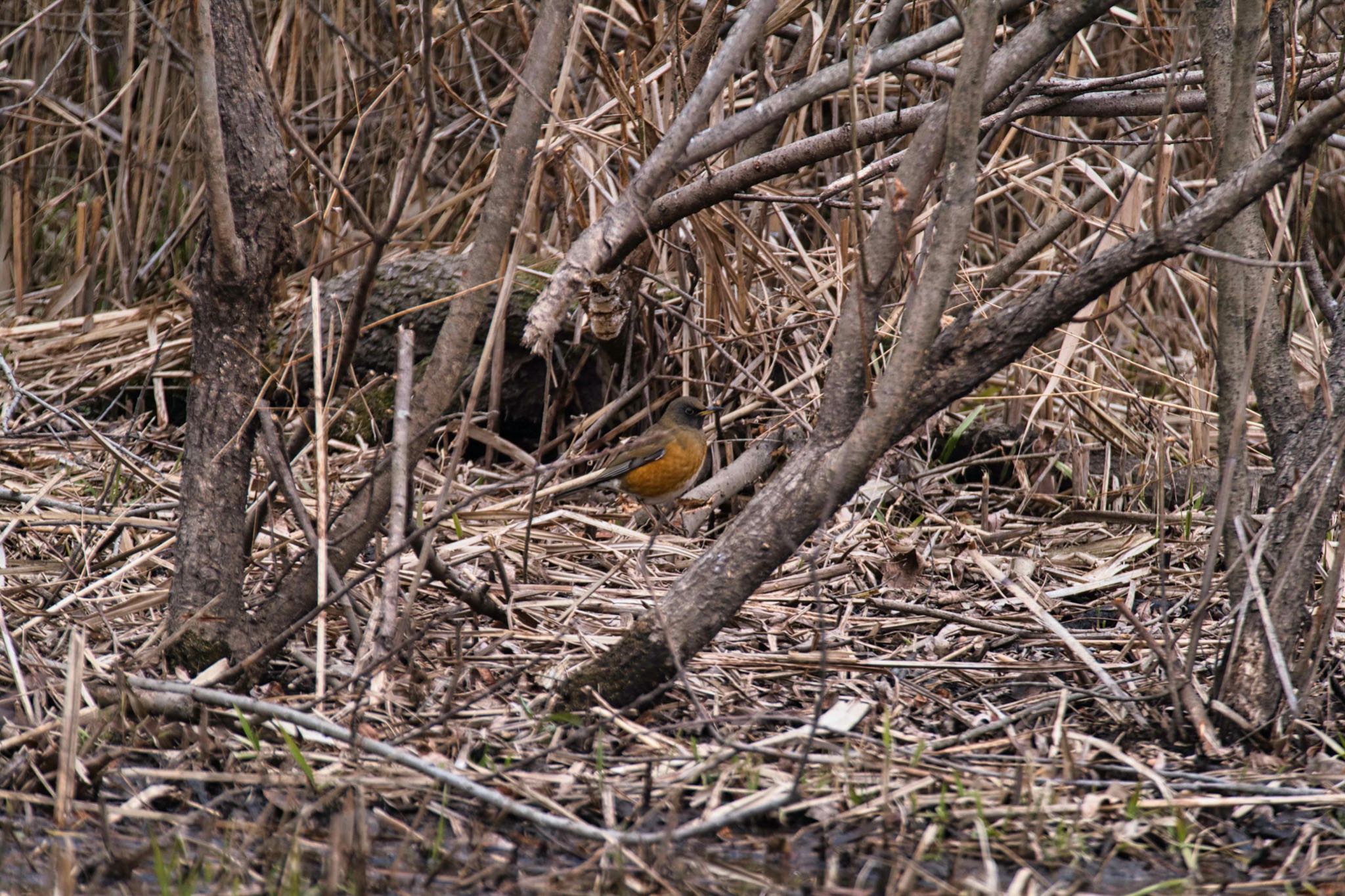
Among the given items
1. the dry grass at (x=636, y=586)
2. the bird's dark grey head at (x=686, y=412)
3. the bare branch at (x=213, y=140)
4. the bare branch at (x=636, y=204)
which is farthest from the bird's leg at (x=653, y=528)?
the bare branch at (x=213, y=140)

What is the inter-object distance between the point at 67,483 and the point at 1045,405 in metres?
4.06

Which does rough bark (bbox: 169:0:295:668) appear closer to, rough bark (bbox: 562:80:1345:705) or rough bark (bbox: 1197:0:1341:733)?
rough bark (bbox: 562:80:1345:705)

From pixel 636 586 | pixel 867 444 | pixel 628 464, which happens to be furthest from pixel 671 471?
pixel 867 444

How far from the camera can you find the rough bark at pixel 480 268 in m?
3.01

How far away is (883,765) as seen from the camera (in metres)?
2.74

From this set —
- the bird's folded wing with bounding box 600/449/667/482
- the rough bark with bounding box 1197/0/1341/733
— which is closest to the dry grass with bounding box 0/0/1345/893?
the rough bark with bounding box 1197/0/1341/733

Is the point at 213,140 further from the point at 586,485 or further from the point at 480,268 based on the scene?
the point at 586,485

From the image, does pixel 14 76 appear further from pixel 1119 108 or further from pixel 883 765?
pixel 883 765

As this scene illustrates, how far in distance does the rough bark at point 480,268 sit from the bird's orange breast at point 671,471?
195 cm

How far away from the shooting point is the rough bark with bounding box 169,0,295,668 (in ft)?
9.49

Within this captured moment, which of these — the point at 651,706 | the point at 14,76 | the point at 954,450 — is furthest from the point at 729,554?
the point at 14,76

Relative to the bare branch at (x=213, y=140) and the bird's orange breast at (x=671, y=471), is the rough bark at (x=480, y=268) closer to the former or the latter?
the bare branch at (x=213, y=140)

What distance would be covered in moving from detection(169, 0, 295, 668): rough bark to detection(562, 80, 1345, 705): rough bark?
0.90 metres

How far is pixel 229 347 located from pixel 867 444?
152 cm
